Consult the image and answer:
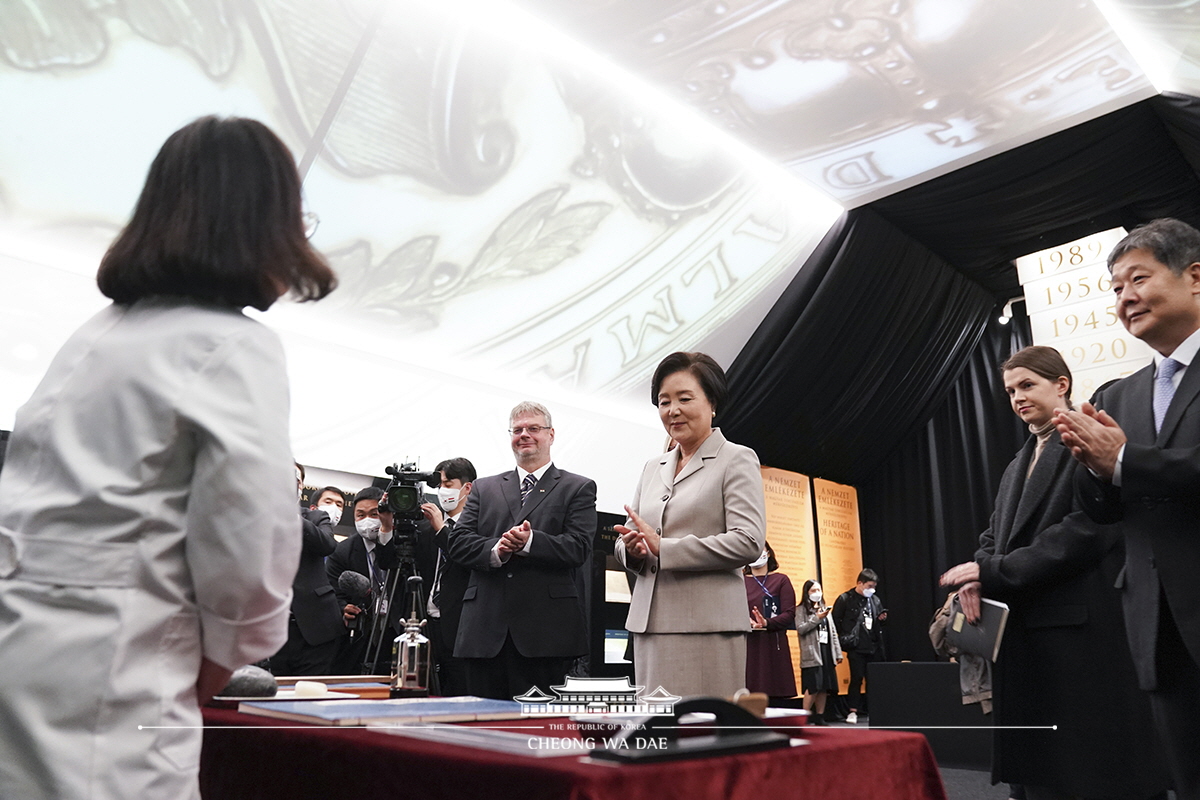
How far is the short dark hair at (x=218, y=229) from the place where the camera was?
978 millimetres

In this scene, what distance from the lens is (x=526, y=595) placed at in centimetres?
267

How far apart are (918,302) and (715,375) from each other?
716 cm

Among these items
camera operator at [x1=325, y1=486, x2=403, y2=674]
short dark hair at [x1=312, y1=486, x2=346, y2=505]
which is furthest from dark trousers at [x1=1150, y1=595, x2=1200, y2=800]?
short dark hair at [x1=312, y1=486, x2=346, y2=505]

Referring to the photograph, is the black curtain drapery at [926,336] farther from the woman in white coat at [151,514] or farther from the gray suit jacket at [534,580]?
the woman in white coat at [151,514]

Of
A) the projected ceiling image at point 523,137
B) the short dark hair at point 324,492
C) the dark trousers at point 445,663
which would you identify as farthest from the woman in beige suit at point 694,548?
the projected ceiling image at point 523,137

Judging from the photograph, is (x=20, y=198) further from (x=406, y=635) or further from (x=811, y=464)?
(x=811, y=464)

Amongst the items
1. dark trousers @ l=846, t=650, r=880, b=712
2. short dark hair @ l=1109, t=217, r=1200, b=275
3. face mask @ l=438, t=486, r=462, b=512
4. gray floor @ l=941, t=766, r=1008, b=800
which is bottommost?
gray floor @ l=941, t=766, r=1008, b=800

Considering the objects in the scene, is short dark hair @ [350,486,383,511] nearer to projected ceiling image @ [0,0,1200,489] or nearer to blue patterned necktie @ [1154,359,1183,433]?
projected ceiling image @ [0,0,1200,489]

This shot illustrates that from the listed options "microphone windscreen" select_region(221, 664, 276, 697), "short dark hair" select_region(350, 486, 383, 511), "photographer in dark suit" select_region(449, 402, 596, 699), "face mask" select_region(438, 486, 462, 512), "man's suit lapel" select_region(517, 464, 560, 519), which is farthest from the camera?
"short dark hair" select_region(350, 486, 383, 511)

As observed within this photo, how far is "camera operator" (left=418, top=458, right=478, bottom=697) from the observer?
10.4 feet

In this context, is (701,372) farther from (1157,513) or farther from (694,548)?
(1157,513)

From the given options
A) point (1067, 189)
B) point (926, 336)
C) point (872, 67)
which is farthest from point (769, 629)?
point (1067, 189)

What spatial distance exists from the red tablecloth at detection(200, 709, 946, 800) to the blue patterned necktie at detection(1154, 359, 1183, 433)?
981mm

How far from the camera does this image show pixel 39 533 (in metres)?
0.85
